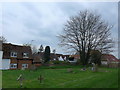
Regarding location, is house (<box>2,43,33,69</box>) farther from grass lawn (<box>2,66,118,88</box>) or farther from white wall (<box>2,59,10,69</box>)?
grass lawn (<box>2,66,118,88</box>)

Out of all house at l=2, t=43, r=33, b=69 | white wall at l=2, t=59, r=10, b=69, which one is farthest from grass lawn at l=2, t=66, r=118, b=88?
house at l=2, t=43, r=33, b=69

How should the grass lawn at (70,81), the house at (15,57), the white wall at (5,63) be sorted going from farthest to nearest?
the house at (15,57)
the white wall at (5,63)
the grass lawn at (70,81)

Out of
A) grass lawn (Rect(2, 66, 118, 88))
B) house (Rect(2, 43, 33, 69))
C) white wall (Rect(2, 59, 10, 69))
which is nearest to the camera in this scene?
grass lawn (Rect(2, 66, 118, 88))

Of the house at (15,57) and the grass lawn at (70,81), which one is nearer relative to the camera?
the grass lawn at (70,81)

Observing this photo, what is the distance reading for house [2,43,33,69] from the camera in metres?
41.9

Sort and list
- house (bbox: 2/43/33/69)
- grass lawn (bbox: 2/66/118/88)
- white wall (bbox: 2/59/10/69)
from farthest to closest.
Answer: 1. house (bbox: 2/43/33/69)
2. white wall (bbox: 2/59/10/69)
3. grass lawn (bbox: 2/66/118/88)

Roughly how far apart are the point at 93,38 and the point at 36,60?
18.9 m

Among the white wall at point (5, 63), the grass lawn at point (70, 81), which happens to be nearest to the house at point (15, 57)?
the white wall at point (5, 63)

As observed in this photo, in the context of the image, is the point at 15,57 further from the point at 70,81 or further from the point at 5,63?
the point at 70,81

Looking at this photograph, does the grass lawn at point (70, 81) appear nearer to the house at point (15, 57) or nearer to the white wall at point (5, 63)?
the white wall at point (5, 63)

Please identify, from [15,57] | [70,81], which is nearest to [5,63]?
[15,57]

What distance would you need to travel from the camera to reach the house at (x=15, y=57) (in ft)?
137

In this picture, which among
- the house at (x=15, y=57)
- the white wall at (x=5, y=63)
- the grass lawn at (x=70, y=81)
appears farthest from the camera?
the house at (x=15, y=57)

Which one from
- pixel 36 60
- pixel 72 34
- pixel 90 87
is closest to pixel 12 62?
pixel 36 60
